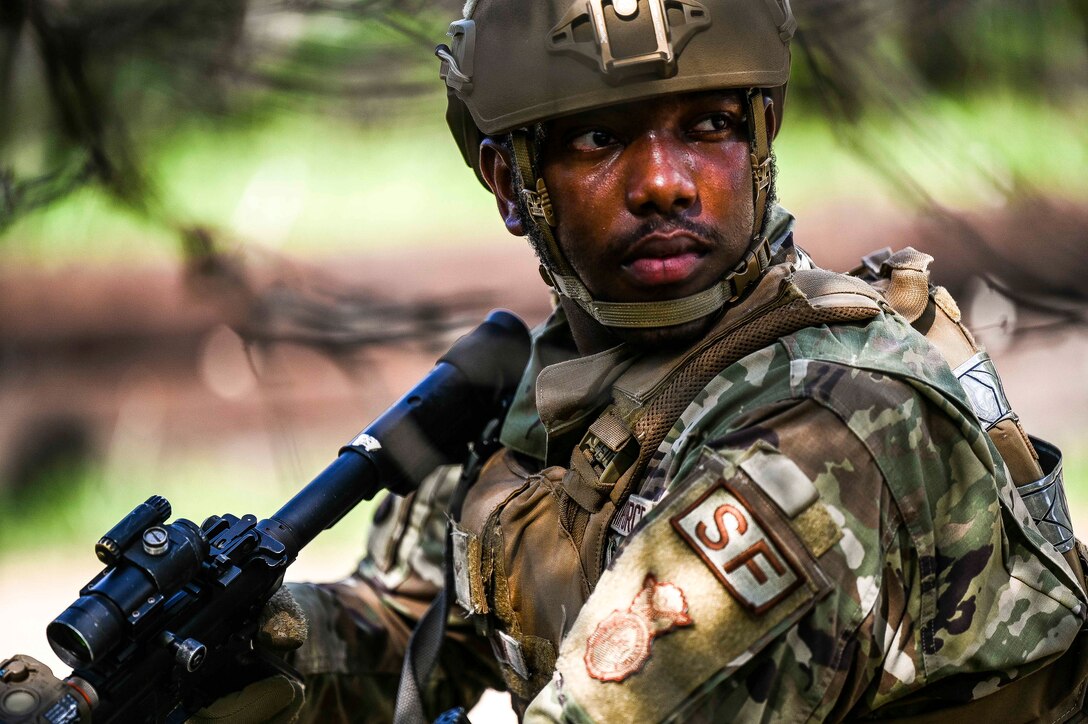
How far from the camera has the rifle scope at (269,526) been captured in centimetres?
210

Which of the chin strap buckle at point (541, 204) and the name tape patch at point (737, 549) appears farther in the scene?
the chin strap buckle at point (541, 204)

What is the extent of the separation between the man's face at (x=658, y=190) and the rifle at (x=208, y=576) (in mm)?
734

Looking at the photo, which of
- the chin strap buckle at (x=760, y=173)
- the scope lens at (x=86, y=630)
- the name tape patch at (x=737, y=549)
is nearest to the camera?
the name tape patch at (x=737, y=549)

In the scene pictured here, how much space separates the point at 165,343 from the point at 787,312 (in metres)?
3.99

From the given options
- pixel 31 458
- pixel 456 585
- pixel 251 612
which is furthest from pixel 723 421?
pixel 31 458

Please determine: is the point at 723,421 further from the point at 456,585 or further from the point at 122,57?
the point at 122,57

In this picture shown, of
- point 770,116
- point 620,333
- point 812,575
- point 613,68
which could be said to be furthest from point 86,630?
point 770,116

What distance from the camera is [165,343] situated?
548 cm

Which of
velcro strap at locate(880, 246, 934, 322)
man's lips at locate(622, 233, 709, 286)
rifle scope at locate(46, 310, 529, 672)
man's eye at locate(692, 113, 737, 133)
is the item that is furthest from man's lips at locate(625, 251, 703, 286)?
rifle scope at locate(46, 310, 529, 672)

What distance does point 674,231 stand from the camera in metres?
2.15

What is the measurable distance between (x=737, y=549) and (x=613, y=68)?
84cm

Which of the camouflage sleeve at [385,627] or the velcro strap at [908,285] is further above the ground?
the velcro strap at [908,285]

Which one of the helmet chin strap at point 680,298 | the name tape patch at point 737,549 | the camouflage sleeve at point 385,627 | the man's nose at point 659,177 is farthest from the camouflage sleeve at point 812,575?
the camouflage sleeve at point 385,627

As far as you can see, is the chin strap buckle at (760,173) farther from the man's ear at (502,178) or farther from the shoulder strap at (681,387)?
the man's ear at (502,178)
